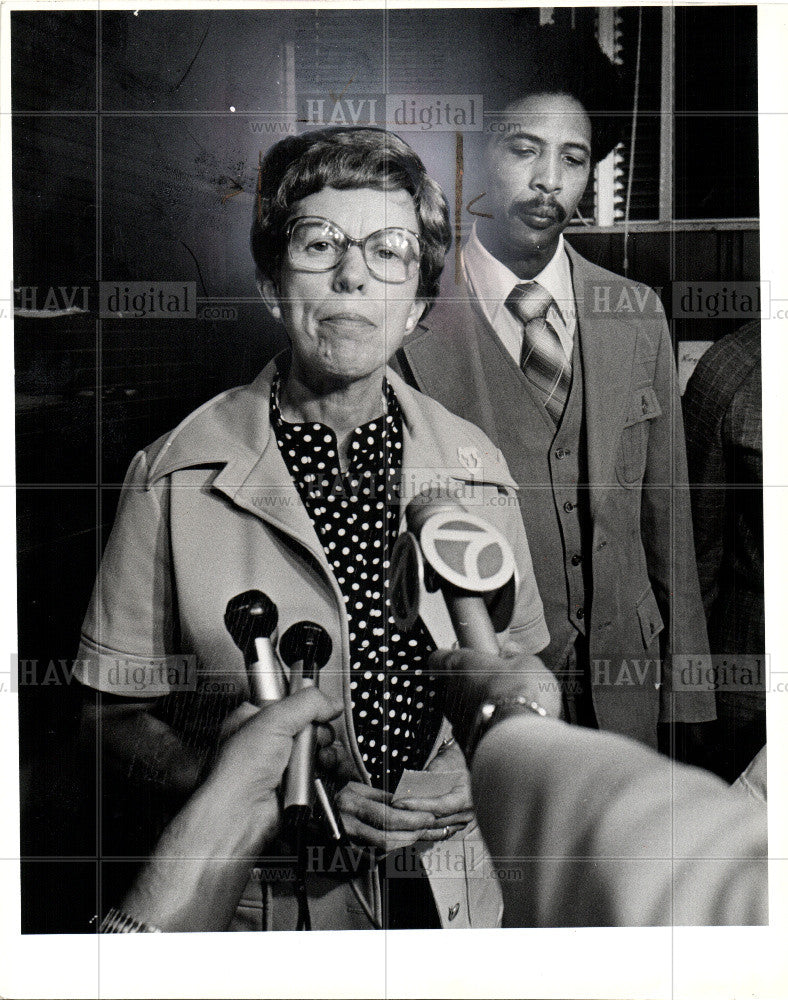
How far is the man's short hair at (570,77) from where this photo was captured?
2.62 metres

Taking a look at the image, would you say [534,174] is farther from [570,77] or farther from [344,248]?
[344,248]

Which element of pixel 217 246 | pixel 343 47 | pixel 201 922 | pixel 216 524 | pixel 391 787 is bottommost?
pixel 201 922

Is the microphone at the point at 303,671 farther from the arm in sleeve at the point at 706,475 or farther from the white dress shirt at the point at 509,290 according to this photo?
the arm in sleeve at the point at 706,475

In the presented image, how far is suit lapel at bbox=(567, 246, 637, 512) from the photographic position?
2.68 m

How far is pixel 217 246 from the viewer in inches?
104

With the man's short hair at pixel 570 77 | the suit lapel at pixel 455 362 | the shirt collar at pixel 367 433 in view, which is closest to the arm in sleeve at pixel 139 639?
the shirt collar at pixel 367 433

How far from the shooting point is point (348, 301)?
8.65 feet

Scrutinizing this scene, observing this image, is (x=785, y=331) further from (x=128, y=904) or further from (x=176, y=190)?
(x=128, y=904)

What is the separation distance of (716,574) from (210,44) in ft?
5.96

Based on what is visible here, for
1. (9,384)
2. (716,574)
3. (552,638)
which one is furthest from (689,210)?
(9,384)

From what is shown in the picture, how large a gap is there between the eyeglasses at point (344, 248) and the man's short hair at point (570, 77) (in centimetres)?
40

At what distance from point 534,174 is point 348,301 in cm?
55

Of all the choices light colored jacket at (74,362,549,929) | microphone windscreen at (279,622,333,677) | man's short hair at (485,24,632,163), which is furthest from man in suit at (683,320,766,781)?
microphone windscreen at (279,622,333,677)

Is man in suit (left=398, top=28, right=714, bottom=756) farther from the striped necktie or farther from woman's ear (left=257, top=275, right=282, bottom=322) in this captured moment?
woman's ear (left=257, top=275, right=282, bottom=322)
